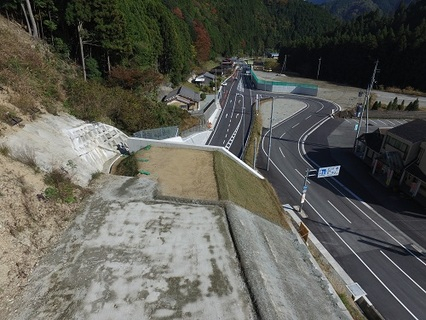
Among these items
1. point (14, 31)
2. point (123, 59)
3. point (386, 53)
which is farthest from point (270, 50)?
point (14, 31)

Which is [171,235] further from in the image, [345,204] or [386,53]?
[386,53]

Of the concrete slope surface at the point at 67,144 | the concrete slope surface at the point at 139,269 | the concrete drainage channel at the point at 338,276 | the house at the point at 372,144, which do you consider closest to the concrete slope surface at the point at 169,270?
the concrete slope surface at the point at 139,269

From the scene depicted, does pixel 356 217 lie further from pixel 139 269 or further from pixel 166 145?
pixel 139 269

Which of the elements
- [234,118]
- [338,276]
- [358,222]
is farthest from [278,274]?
[234,118]

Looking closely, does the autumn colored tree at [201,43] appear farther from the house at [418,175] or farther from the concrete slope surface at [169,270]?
the concrete slope surface at [169,270]

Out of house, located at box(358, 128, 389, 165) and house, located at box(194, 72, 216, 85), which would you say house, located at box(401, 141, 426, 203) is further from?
house, located at box(194, 72, 216, 85)
